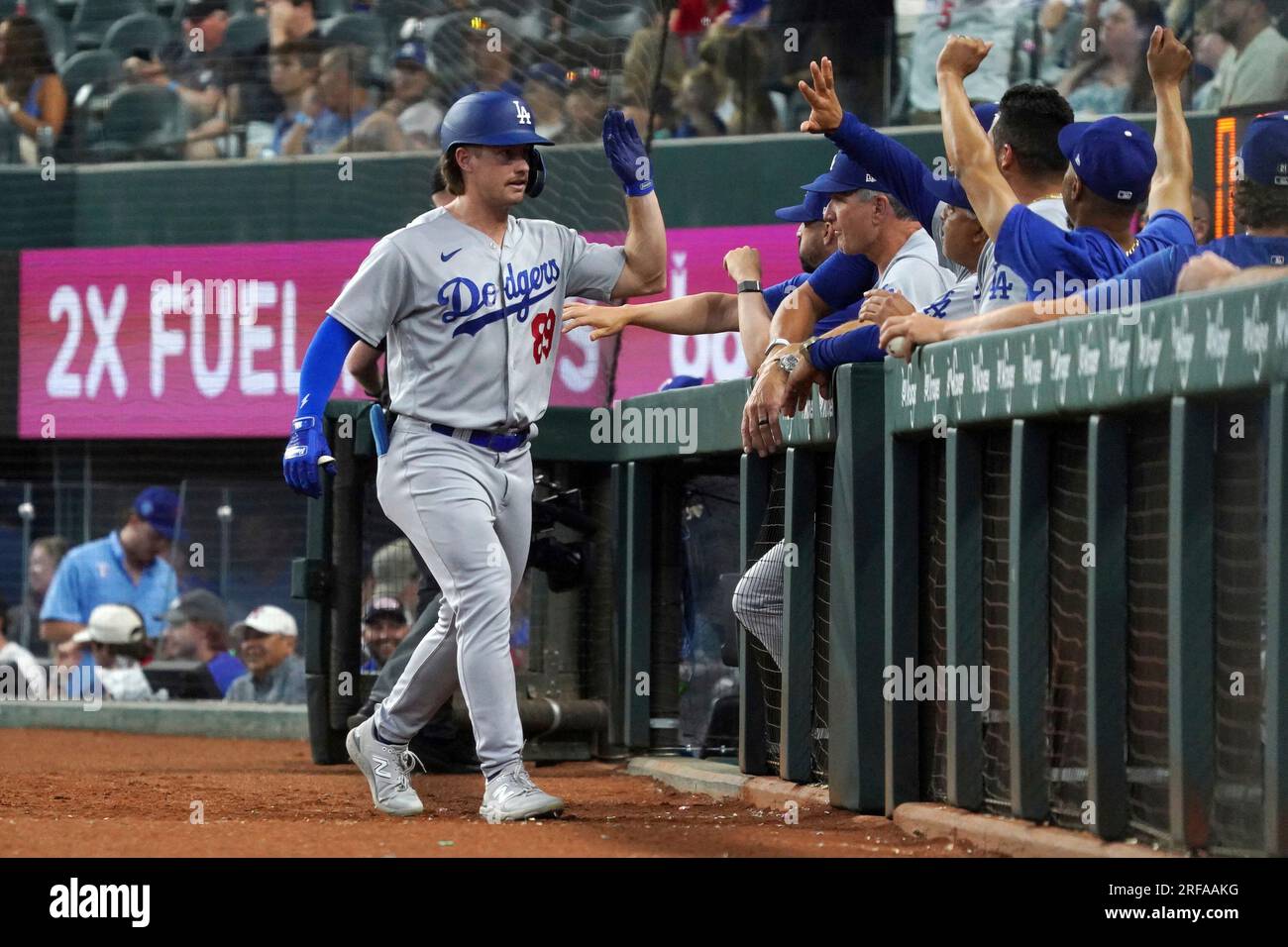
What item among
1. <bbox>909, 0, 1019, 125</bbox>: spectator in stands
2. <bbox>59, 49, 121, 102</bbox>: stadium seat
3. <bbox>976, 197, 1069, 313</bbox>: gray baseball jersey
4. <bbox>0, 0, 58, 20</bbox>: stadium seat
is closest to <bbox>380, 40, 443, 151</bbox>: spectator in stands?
<bbox>59, 49, 121, 102</bbox>: stadium seat

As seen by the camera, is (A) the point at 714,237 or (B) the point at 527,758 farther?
(A) the point at 714,237

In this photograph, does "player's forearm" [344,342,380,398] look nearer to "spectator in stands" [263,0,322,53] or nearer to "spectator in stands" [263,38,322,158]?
"spectator in stands" [263,38,322,158]

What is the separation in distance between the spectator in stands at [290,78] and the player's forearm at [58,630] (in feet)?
9.55

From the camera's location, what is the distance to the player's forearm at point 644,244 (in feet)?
17.7

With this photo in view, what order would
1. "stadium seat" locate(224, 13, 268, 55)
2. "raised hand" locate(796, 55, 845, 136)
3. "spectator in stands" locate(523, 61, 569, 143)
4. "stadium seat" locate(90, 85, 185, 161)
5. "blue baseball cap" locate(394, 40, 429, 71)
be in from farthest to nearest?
"stadium seat" locate(224, 13, 268, 55) < "stadium seat" locate(90, 85, 185, 161) < "blue baseball cap" locate(394, 40, 429, 71) < "spectator in stands" locate(523, 61, 569, 143) < "raised hand" locate(796, 55, 845, 136)

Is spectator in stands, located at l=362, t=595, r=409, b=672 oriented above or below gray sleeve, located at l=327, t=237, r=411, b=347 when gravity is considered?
below

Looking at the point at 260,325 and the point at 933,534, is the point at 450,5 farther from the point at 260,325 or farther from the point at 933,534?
the point at 933,534

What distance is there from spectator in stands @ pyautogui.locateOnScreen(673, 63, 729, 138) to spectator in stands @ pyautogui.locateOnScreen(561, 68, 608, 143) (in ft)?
3.90

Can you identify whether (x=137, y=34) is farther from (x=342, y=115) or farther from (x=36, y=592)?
(x=36, y=592)

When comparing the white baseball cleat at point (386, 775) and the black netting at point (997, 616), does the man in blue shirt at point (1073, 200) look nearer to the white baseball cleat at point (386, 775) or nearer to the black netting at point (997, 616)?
the black netting at point (997, 616)

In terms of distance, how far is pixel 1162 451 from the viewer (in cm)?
381

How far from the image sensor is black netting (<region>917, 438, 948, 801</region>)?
4.80 metres

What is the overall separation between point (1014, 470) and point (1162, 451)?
0.52 metres
